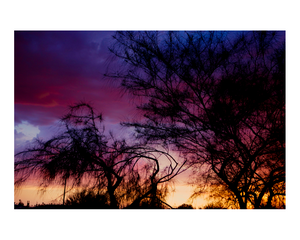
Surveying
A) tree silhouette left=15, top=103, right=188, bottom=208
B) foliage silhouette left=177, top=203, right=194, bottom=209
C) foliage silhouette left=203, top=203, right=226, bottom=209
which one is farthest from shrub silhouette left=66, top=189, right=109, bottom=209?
foliage silhouette left=203, top=203, right=226, bottom=209

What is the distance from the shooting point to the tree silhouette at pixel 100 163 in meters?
2.78

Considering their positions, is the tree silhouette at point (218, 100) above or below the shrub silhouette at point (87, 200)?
above

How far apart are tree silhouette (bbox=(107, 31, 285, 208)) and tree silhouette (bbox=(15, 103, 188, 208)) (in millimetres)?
260

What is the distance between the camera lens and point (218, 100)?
295cm

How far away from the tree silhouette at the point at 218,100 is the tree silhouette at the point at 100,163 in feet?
0.85

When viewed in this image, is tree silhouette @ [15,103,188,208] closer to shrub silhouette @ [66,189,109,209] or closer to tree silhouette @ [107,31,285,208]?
shrub silhouette @ [66,189,109,209]

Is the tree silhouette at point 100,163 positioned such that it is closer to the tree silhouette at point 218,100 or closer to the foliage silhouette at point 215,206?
the tree silhouette at point 218,100

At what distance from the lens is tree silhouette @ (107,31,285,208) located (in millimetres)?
2797

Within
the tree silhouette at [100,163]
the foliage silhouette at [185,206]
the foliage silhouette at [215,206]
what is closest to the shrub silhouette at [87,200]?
the tree silhouette at [100,163]

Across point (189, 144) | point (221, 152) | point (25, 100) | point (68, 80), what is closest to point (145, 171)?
point (189, 144)
